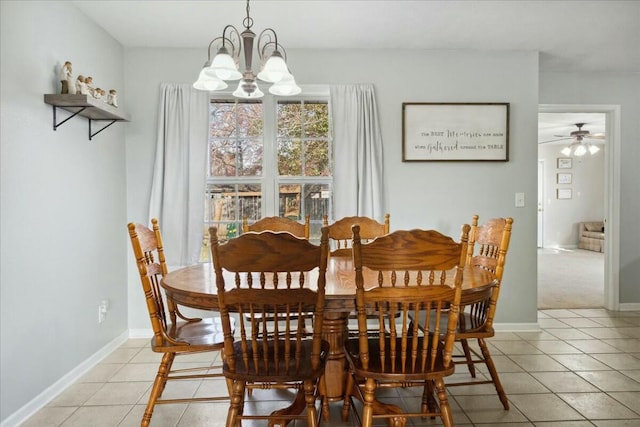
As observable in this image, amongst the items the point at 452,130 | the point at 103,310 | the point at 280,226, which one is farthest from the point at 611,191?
the point at 103,310

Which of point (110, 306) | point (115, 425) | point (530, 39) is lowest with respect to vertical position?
point (115, 425)

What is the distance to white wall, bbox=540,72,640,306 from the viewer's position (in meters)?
4.32

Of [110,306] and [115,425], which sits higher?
[110,306]

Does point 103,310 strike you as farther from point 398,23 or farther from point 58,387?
point 398,23

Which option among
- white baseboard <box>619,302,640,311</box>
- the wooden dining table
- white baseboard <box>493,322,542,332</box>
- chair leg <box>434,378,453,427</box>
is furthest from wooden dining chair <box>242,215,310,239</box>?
white baseboard <box>619,302,640,311</box>

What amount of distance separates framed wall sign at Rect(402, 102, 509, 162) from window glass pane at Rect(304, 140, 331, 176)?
663mm

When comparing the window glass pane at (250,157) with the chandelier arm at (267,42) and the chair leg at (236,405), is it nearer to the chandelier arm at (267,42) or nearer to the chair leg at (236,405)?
the chandelier arm at (267,42)

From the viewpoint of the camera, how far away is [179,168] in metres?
3.52

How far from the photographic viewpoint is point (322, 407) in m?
2.20

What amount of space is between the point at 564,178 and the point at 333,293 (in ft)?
32.1

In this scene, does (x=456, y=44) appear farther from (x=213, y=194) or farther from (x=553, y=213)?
(x=553, y=213)

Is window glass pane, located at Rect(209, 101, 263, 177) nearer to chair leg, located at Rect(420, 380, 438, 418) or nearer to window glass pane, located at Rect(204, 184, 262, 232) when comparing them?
window glass pane, located at Rect(204, 184, 262, 232)

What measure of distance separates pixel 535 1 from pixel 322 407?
2.79 meters

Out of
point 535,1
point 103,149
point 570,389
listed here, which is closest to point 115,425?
point 103,149
